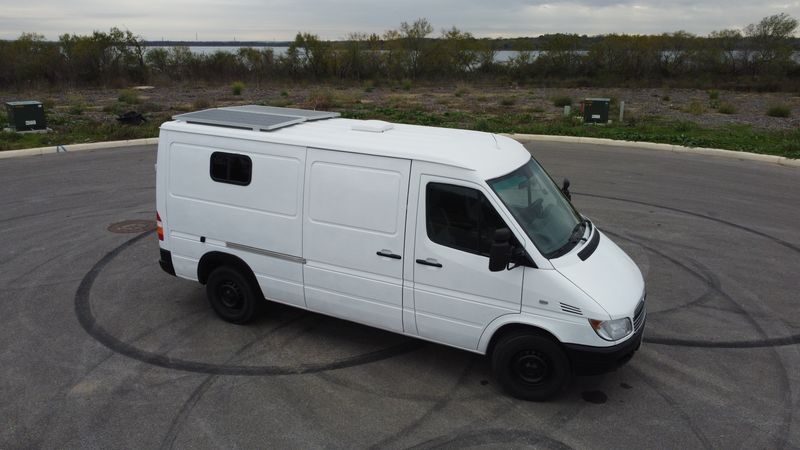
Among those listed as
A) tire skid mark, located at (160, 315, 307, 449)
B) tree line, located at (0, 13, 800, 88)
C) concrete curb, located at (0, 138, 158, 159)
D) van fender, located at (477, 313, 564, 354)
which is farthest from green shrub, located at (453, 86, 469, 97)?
van fender, located at (477, 313, 564, 354)

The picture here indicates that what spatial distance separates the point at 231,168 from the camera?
6340 mm

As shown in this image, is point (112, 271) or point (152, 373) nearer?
point (152, 373)

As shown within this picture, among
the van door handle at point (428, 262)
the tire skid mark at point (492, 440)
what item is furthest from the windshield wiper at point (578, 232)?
the tire skid mark at point (492, 440)

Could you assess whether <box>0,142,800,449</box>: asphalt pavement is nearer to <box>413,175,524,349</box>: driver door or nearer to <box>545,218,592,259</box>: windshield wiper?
<box>413,175,524,349</box>: driver door

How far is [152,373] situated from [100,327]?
1367 millimetres

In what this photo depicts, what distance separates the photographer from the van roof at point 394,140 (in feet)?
17.9

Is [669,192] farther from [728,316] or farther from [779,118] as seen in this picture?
[779,118]

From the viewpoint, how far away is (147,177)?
13.9m

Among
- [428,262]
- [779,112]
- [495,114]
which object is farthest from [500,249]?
[779,112]

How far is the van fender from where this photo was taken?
5074 mm

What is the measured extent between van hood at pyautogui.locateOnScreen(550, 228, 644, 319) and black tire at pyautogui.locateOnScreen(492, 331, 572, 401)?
0.55 meters

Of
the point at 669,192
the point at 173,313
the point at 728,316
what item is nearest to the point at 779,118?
the point at 669,192

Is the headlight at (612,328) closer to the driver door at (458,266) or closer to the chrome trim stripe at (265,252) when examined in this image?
the driver door at (458,266)

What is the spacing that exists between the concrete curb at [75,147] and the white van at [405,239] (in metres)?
11.8
